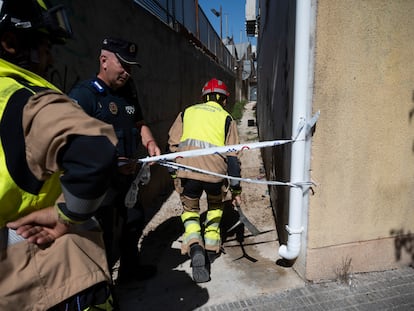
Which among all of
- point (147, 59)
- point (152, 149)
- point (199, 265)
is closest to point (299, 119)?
point (152, 149)

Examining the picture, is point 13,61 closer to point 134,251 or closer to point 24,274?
point 24,274

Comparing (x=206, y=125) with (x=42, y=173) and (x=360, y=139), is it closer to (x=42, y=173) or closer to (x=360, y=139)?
(x=360, y=139)

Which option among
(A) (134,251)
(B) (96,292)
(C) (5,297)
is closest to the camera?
(C) (5,297)

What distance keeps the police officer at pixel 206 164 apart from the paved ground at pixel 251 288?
0.25 m

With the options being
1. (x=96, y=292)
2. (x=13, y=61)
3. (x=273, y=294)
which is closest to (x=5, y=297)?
(x=96, y=292)

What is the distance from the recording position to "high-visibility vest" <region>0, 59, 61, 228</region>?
1.02 metres

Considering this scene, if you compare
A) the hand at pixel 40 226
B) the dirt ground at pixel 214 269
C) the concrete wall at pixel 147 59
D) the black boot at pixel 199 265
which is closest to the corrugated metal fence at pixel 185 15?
the concrete wall at pixel 147 59

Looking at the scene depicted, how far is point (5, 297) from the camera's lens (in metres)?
1.08

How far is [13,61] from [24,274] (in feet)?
2.54

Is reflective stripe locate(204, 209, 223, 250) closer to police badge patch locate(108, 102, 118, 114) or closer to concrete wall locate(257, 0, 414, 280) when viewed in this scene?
concrete wall locate(257, 0, 414, 280)

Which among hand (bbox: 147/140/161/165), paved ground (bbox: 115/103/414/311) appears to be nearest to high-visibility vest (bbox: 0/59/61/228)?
hand (bbox: 147/140/161/165)

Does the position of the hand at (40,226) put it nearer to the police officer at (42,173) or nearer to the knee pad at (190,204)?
the police officer at (42,173)

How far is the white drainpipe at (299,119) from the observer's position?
2283mm

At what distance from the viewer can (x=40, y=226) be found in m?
1.16
